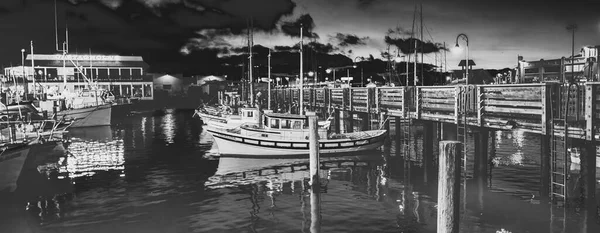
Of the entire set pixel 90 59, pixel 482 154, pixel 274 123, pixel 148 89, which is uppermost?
pixel 90 59

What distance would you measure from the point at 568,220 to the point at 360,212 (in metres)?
6.96

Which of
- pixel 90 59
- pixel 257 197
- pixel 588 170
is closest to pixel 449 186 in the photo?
pixel 588 170

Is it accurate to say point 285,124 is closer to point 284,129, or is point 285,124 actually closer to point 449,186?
point 284,129

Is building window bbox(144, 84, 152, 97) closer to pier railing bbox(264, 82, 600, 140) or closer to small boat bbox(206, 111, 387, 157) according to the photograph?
small boat bbox(206, 111, 387, 157)

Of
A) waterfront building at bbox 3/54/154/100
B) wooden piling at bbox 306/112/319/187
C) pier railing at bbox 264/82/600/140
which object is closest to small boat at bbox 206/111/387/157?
pier railing at bbox 264/82/600/140

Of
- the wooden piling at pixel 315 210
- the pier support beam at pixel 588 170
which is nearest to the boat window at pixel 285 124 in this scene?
the wooden piling at pixel 315 210

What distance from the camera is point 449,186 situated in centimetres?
1008

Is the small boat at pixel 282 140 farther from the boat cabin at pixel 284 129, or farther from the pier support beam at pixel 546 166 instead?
the pier support beam at pixel 546 166

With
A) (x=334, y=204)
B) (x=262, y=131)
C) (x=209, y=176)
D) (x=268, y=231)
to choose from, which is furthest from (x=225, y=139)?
(x=268, y=231)

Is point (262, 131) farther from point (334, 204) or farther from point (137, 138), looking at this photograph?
point (137, 138)

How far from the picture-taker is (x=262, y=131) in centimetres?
3006

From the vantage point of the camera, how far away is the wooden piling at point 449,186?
10.0 meters

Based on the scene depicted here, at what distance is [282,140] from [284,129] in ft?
3.51

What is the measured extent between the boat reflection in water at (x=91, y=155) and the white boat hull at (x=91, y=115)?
149 inches
